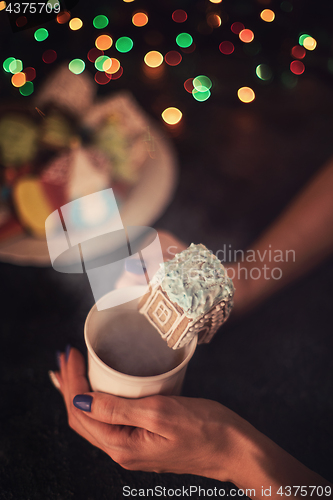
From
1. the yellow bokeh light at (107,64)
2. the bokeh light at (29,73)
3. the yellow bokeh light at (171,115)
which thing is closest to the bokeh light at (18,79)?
the bokeh light at (29,73)

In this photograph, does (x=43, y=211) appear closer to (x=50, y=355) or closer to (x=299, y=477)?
(x=50, y=355)

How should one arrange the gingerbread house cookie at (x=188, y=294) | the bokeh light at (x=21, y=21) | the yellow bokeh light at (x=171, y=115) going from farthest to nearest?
the yellow bokeh light at (x=171, y=115), the bokeh light at (x=21, y=21), the gingerbread house cookie at (x=188, y=294)

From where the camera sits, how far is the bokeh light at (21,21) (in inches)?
13.7

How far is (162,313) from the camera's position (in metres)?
0.28

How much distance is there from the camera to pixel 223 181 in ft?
2.04

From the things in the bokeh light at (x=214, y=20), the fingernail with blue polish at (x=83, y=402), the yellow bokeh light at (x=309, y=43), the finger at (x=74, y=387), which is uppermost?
the yellow bokeh light at (x=309, y=43)

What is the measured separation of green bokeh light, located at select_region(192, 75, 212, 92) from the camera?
1.38 ft

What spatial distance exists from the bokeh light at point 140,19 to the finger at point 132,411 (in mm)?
508

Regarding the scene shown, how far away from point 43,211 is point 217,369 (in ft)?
1.15

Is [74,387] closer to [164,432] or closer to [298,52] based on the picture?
[164,432]

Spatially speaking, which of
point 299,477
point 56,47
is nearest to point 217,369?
point 299,477

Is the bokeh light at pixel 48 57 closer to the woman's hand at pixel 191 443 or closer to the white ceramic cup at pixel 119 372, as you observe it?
the white ceramic cup at pixel 119 372

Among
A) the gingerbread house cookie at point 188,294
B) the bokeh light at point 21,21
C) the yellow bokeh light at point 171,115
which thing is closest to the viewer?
the gingerbread house cookie at point 188,294

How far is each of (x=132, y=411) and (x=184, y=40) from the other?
1.68ft
